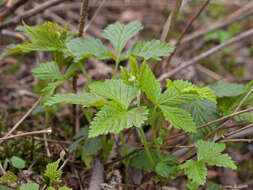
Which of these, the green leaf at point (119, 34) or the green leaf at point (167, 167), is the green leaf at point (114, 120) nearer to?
the green leaf at point (167, 167)

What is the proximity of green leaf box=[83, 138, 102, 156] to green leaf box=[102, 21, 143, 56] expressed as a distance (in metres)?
0.62

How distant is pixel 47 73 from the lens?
1631 mm

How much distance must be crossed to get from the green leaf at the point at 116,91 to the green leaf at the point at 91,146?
51cm

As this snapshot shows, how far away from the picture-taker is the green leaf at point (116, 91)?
4.27ft

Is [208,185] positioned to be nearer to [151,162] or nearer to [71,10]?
[151,162]

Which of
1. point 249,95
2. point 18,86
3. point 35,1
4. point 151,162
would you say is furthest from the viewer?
point 35,1

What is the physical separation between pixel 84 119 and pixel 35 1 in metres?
1.97

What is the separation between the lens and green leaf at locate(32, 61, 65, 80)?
162 cm

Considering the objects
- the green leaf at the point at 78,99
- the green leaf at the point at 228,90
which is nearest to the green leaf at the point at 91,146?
the green leaf at the point at 78,99

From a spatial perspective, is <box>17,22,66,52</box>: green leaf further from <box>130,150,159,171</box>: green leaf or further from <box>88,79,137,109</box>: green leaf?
<box>130,150,159,171</box>: green leaf

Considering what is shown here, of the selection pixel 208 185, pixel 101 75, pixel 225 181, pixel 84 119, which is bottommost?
pixel 225 181

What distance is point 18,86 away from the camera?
2566 millimetres

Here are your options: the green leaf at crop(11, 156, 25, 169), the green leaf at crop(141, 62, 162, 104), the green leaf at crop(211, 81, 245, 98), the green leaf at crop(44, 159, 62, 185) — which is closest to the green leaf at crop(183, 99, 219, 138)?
the green leaf at crop(211, 81, 245, 98)

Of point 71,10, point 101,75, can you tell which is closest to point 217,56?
point 101,75
